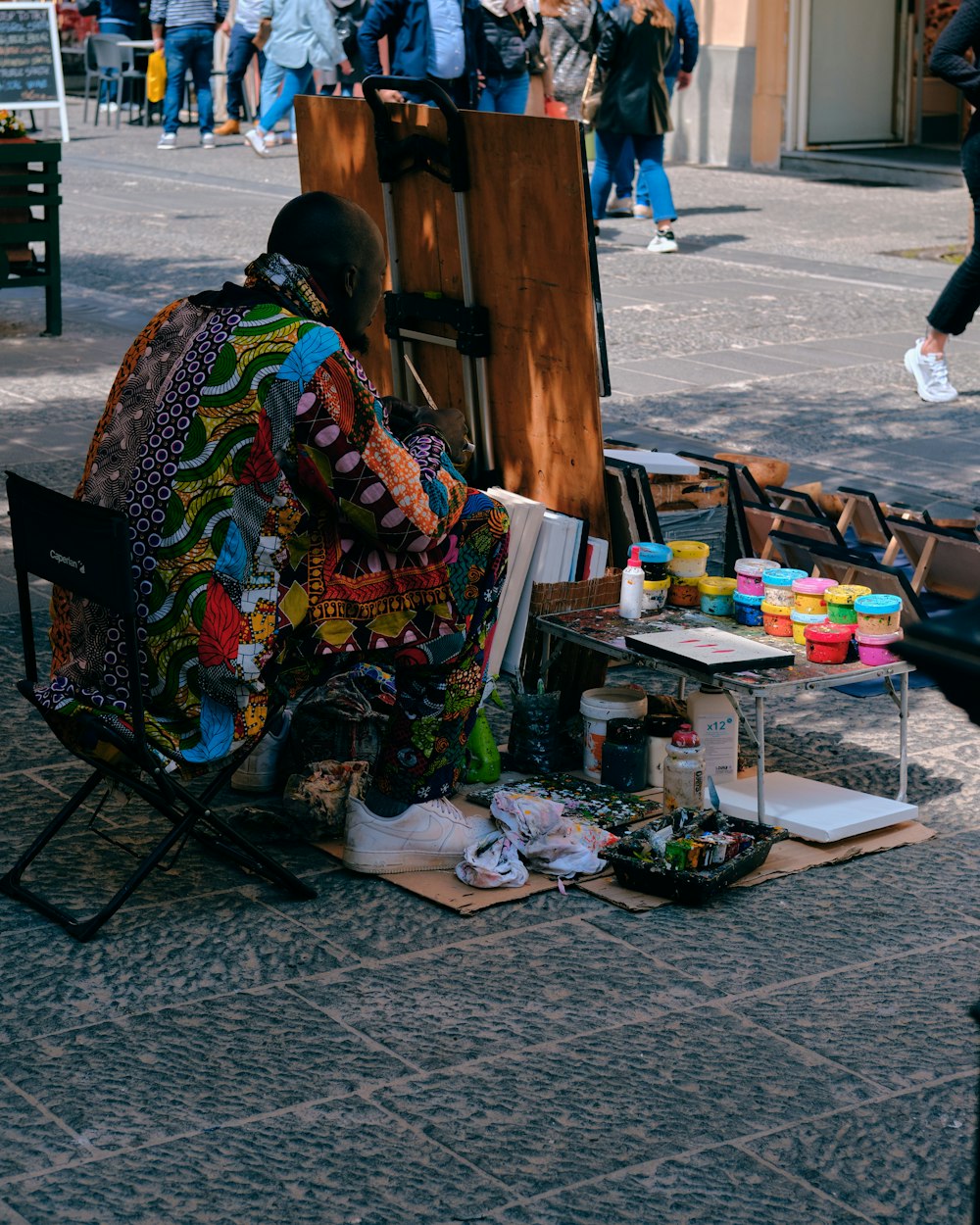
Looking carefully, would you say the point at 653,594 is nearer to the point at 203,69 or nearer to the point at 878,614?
the point at 878,614

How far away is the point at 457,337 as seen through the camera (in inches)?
194

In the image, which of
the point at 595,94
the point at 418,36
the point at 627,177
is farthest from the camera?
the point at 627,177

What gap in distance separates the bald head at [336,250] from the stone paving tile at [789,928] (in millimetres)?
1359

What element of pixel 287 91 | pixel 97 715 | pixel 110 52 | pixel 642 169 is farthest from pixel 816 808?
pixel 110 52

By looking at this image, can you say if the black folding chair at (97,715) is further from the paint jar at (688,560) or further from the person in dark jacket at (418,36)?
the person in dark jacket at (418,36)

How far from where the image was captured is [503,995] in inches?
134

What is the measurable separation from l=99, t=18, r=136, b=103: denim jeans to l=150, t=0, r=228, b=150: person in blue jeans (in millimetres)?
2370

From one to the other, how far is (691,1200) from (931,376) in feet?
20.9

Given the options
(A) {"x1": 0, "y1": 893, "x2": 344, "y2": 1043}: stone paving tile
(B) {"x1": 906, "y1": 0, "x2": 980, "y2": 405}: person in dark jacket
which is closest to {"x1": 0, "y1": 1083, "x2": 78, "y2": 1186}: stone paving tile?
(A) {"x1": 0, "y1": 893, "x2": 344, "y2": 1043}: stone paving tile

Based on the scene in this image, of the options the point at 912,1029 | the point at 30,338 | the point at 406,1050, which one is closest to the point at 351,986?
the point at 406,1050

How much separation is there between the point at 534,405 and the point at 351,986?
186 cm

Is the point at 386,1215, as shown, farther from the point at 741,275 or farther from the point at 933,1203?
the point at 741,275

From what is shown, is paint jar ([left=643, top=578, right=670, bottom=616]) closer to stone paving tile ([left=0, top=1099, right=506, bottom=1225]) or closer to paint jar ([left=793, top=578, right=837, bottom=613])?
paint jar ([left=793, top=578, right=837, bottom=613])

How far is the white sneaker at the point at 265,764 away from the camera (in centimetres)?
443
